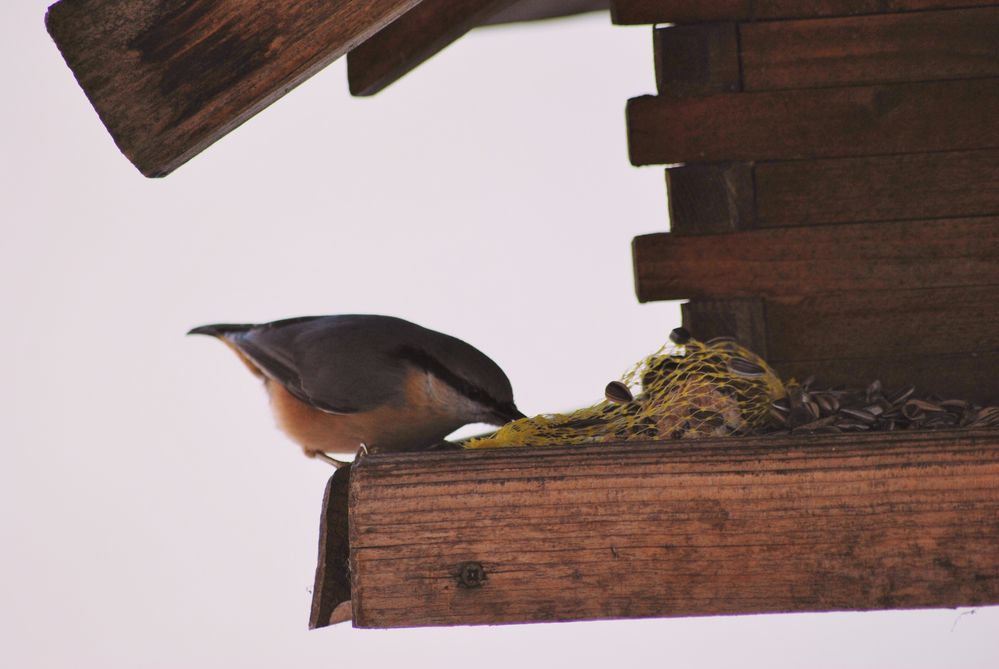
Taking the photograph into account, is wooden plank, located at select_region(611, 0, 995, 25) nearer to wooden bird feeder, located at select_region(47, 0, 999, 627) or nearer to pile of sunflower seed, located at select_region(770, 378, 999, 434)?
pile of sunflower seed, located at select_region(770, 378, 999, 434)

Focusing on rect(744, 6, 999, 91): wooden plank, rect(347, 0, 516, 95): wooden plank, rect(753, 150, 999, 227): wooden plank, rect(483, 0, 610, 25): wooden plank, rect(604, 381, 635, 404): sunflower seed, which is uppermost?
rect(483, 0, 610, 25): wooden plank

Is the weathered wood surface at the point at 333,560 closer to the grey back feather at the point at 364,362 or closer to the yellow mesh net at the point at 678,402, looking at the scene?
the yellow mesh net at the point at 678,402

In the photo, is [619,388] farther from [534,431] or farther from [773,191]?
[773,191]

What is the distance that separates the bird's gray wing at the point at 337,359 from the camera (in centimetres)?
209

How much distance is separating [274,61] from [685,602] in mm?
672

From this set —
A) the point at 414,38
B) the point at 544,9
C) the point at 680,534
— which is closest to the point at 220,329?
the point at 414,38

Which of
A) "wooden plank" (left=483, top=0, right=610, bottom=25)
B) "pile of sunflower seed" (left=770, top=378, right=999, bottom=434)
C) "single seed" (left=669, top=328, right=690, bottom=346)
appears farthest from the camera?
"wooden plank" (left=483, top=0, right=610, bottom=25)

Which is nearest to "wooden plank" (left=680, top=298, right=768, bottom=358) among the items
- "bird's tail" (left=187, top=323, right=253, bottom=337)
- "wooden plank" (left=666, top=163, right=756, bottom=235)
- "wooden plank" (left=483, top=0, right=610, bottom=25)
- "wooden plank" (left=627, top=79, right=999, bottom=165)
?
"wooden plank" (left=666, top=163, right=756, bottom=235)

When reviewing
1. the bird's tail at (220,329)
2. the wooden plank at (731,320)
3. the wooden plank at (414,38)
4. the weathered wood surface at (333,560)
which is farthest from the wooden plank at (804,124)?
the bird's tail at (220,329)

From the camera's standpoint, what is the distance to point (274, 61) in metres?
1.18

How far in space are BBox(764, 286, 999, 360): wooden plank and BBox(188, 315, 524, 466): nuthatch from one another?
0.48 m

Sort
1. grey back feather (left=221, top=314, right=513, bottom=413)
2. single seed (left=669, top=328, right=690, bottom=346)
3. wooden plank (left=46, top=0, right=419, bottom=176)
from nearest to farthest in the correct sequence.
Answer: wooden plank (left=46, top=0, right=419, bottom=176)
single seed (left=669, top=328, right=690, bottom=346)
grey back feather (left=221, top=314, right=513, bottom=413)

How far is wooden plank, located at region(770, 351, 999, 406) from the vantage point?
5.82 ft

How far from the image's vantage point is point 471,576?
1.24m
